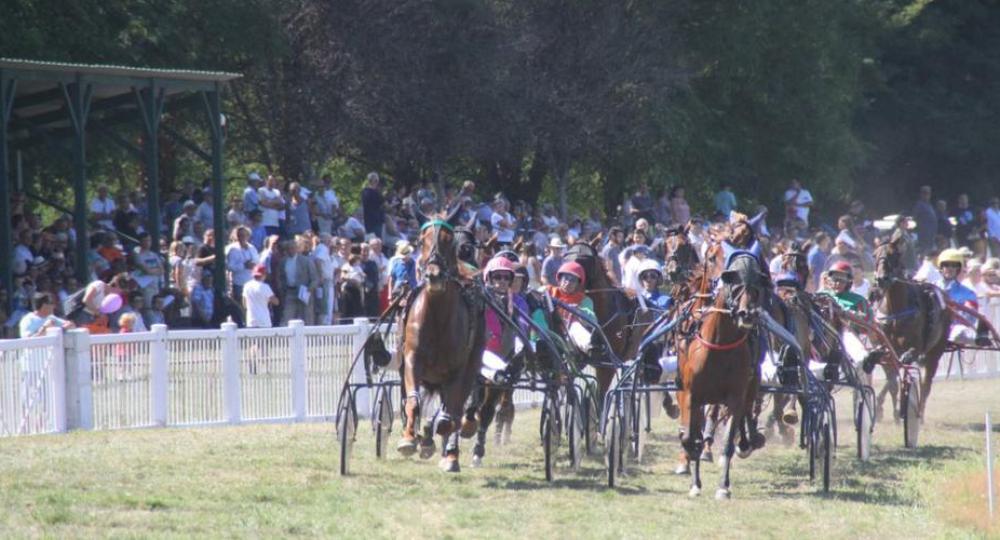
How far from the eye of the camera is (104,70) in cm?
2047

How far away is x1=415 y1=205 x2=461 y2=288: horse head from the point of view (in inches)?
476

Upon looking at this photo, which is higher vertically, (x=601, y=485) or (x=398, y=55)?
(x=398, y=55)

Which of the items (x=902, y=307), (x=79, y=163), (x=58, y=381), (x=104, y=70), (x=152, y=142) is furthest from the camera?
(x=152, y=142)

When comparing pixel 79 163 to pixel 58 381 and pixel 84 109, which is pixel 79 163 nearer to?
pixel 84 109

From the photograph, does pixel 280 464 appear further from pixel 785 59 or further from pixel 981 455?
pixel 785 59

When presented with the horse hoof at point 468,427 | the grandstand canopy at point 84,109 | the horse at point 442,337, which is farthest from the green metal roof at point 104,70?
the horse hoof at point 468,427

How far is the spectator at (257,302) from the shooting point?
762 inches

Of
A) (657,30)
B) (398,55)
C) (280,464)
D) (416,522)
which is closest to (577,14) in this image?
(657,30)

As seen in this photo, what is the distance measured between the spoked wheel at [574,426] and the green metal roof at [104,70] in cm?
850

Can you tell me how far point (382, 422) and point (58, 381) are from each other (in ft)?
11.3

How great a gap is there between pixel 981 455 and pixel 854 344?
1.51m

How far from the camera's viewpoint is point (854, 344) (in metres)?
16.0

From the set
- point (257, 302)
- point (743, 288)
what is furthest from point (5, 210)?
Answer: point (743, 288)

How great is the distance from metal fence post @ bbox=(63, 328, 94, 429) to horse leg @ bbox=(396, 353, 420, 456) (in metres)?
4.28
